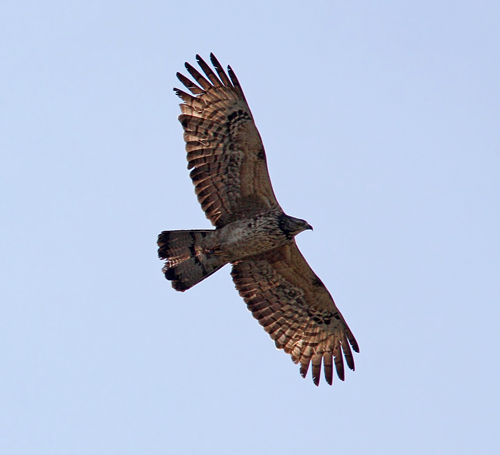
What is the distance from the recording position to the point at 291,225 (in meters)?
13.5

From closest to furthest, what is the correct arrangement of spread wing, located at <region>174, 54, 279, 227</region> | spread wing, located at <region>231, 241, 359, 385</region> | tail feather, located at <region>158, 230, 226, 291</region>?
spread wing, located at <region>174, 54, 279, 227</region>
tail feather, located at <region>158, 230, 226, 291</region>
spread wing, located at <region>231, 241, 359, 385</region>

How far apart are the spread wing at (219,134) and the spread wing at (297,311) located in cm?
137

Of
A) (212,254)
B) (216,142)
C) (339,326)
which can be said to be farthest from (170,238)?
(339,326)

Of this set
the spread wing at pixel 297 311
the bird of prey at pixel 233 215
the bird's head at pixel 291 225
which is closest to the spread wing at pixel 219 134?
the bird of prey at pixel 233 215

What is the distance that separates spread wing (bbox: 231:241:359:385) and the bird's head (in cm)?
81

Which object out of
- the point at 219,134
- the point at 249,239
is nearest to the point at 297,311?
the point at 249,239

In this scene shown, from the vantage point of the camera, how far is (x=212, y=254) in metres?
13.8

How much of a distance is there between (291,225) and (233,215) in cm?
90

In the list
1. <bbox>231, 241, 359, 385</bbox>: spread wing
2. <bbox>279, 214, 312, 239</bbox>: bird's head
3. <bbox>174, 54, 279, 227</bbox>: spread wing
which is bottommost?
<bbox>231, 241, 359, 385</bbox>: spread wing

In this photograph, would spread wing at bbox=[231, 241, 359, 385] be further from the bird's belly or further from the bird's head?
the bird's head

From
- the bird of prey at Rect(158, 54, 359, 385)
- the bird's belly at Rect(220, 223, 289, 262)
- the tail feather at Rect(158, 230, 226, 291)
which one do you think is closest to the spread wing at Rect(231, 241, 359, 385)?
the bird of prey at Rect(158, 54, 359, 385)

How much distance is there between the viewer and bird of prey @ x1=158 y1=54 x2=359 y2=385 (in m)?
13.5

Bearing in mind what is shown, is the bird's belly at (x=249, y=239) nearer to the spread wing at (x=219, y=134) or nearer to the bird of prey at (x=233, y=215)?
the bird of prey at (x=233, y=215)

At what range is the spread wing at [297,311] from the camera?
1431 cm
